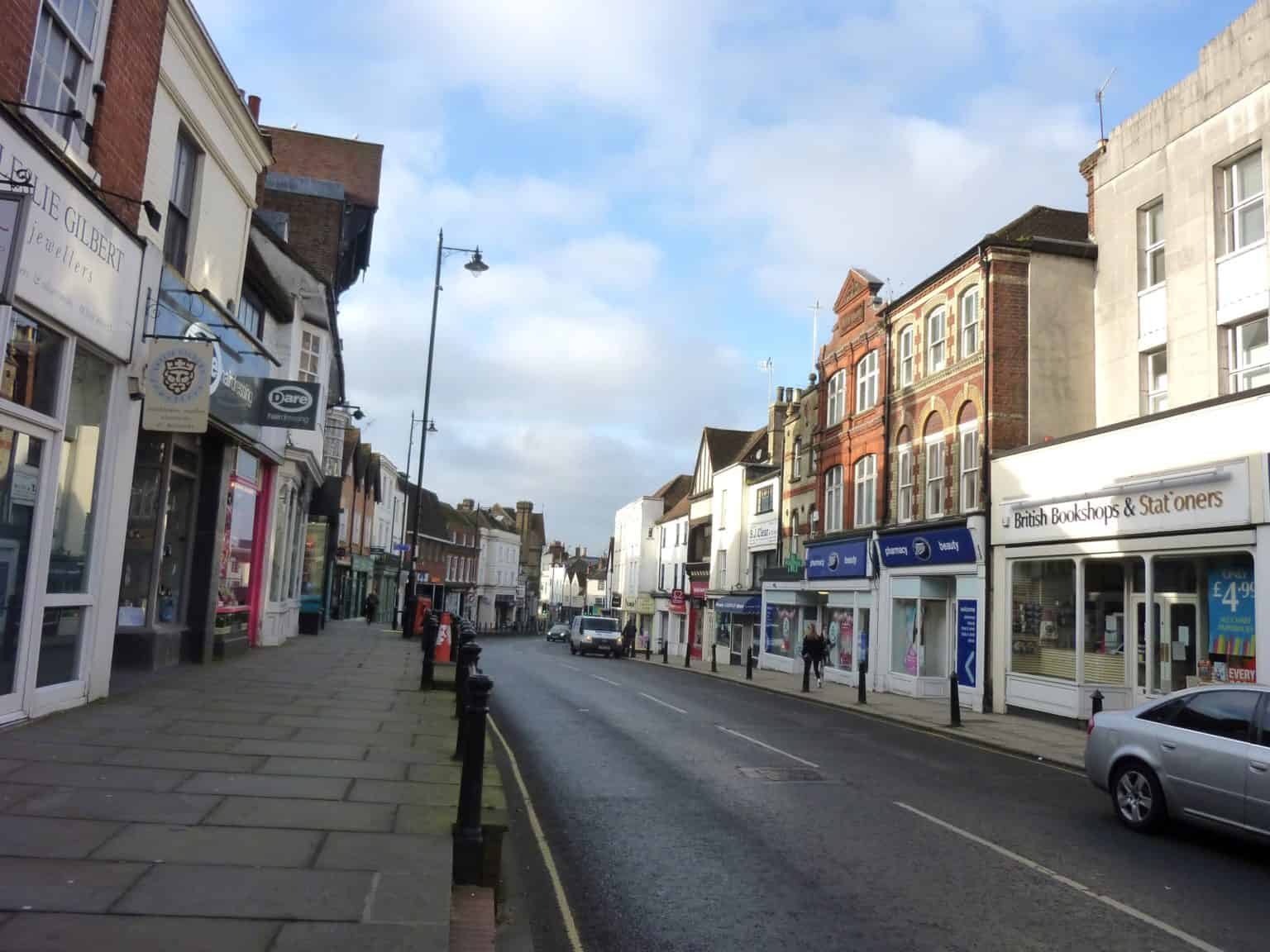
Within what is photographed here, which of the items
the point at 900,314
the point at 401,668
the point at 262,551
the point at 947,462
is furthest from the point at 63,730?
the point at 900,314

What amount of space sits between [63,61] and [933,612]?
22075 mm

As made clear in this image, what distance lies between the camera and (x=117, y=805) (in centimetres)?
651

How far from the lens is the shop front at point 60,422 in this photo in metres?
8.35

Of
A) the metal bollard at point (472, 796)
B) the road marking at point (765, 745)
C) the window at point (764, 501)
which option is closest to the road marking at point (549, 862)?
the metal bollard at point (472, 796)

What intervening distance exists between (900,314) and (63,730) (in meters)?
23.6

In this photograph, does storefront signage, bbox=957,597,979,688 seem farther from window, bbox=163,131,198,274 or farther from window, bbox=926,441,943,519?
window, bbox=163,131,198,274

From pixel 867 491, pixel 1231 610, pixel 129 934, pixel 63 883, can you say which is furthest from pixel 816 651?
pixel 129 934

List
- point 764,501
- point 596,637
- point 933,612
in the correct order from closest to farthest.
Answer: point 933,612 → point 596,637 → point 764,501

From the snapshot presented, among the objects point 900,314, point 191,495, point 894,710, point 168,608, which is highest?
point 900,314

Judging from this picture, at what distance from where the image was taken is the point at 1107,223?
835 inches

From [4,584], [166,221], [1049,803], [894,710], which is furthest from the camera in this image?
[894,710]

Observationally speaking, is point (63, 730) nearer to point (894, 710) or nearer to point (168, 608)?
point (168, 608)

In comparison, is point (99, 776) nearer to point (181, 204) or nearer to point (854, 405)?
point (181, 204)

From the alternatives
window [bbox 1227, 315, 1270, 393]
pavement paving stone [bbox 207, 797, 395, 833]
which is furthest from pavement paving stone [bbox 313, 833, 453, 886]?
window [bbox 1227, 315, 1270, 393]
